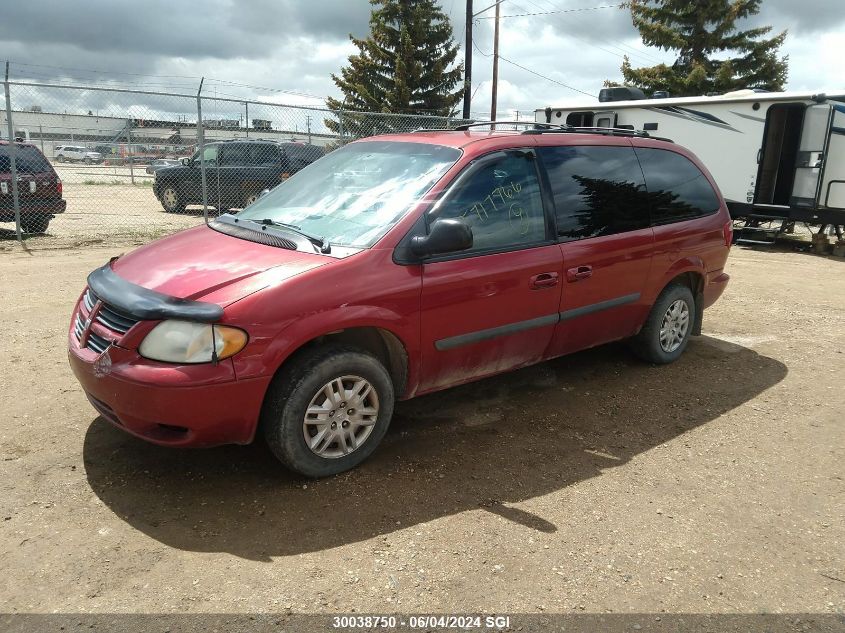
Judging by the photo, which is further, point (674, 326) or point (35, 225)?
point (35, 225)

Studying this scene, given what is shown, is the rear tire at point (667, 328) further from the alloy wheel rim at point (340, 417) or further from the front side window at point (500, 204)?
the alloy wheel rim at point (340, 417)

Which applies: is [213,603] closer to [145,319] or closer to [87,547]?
[87,547]

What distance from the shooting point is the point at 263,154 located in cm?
1412

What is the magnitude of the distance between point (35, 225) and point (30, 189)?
775 mm

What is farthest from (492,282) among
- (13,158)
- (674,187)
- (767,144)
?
(767,144)

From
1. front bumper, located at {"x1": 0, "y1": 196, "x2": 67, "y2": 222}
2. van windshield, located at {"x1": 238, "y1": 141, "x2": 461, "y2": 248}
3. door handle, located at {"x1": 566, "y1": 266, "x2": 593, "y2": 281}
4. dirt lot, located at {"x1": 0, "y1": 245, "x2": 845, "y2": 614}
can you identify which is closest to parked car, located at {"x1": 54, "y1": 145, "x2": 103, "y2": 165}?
front bumper, located at {"x1": 0, "y1": 196, "x2": 67, "y2": 222}

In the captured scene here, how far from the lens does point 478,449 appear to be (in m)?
3.88

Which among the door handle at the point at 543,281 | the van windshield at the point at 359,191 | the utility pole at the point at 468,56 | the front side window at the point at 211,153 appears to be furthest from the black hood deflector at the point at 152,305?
the utility pole at the point at 468,56

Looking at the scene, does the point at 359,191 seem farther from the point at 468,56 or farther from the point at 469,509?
the point at 468,56

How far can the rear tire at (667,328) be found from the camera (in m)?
5.21

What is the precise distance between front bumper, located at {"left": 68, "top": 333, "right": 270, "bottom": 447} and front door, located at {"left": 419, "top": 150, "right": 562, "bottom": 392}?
3.48ft

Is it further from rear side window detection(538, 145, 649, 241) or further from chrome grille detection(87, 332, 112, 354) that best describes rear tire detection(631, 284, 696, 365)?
chrome grille detection(87, 332, 112, 354)

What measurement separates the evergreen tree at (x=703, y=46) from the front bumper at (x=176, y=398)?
26.9 metres

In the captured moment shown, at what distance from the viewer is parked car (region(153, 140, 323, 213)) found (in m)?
13.7
